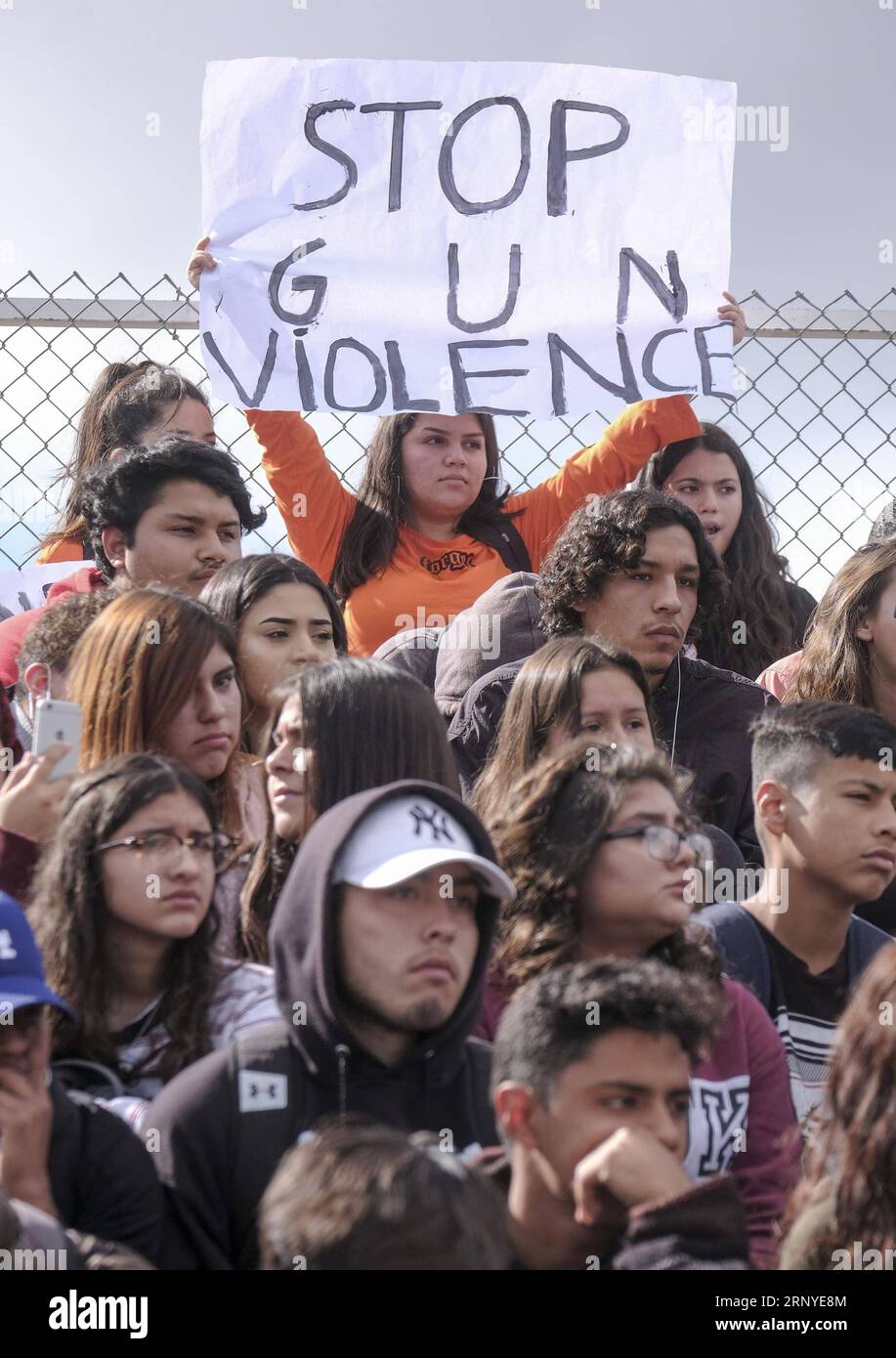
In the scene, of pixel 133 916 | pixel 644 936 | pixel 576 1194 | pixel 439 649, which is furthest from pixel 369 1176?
pixel 439 649

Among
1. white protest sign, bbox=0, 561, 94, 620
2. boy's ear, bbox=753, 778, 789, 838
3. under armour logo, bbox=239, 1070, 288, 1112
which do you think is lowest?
under armour logo, bbox=239, 1070, 288, 1112

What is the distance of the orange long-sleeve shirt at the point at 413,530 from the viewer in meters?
4.84

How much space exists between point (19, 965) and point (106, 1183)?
0.35 m

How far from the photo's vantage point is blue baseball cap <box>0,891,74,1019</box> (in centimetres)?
259

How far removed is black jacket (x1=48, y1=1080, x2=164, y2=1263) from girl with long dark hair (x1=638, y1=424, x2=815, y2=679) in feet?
9.24

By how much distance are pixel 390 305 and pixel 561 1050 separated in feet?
9.67

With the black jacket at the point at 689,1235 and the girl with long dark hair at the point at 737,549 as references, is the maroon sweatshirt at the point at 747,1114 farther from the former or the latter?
the girl with long dark hair at the point at 737,549

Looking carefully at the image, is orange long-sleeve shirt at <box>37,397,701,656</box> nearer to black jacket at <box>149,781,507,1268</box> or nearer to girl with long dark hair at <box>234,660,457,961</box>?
girl with long dark hair at <box>234,660,457,961</box>

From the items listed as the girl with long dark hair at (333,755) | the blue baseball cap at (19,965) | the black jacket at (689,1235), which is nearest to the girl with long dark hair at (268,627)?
the girl with long dark hair at (333,755)

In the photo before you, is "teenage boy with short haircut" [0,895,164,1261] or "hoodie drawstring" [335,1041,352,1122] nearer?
"teenage boy with short haircut" [0,895,164,1261]

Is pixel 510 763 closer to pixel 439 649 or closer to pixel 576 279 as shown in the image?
pixel 439 649

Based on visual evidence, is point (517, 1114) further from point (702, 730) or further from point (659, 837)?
point (702, 730)

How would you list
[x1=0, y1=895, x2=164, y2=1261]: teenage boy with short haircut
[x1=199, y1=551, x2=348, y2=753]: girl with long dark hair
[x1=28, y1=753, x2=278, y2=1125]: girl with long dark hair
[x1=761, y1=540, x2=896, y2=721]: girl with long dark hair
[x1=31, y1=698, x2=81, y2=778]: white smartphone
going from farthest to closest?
[x1=761, y1=540, x2=896, y2=721]: girl with long dark hair
[x1=199, y1=551, x2=348, y2=753]: girl with long dark hair
[x1=31, y1=698, x2=81, y2=778]: white smartphone
[x1=28, y1=753, x2=278, y2=1125]: girl with long dark hair
[x1=0, y1=895, x2=164, y2=1261]: teenage boy with short haircut

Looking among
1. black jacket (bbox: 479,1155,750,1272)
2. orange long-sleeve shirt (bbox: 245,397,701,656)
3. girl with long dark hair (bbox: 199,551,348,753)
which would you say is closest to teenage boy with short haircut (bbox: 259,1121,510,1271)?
black jacket (bbox: 479,1155,750,1272)
